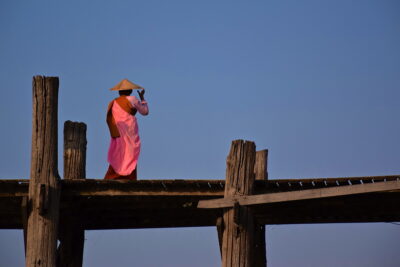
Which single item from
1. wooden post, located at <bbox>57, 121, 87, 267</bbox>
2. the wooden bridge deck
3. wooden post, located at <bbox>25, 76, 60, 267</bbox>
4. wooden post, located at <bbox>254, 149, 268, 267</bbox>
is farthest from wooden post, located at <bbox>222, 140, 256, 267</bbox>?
wooden post, located at <bbox>57, 121, 87, 267</bbox>

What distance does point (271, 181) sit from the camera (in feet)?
40.8

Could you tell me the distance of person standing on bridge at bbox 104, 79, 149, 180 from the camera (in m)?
14.2

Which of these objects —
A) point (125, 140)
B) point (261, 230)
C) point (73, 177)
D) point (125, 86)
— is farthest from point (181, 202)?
point (125, 86)

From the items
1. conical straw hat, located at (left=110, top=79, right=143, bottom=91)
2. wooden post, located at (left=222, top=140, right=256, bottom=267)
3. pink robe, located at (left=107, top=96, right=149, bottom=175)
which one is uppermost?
conical straw hat, located at (left=110, top=79, right=143, bottom=91)

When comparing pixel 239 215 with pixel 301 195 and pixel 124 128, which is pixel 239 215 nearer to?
pixel 301 195

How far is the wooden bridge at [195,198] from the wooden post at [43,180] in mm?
13

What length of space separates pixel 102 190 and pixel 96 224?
200 cm

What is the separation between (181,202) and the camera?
13031 millimetres

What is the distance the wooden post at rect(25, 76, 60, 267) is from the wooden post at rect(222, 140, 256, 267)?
7.30ft

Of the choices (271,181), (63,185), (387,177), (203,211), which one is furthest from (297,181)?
(63,185)

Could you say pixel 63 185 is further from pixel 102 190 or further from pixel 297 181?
pixel 297 181

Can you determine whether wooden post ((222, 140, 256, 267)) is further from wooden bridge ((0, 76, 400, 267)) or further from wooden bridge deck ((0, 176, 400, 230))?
wooden bridge deck ((0, 176, 400, 230))

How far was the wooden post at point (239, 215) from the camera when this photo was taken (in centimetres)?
1202

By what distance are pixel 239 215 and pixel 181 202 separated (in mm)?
1220
